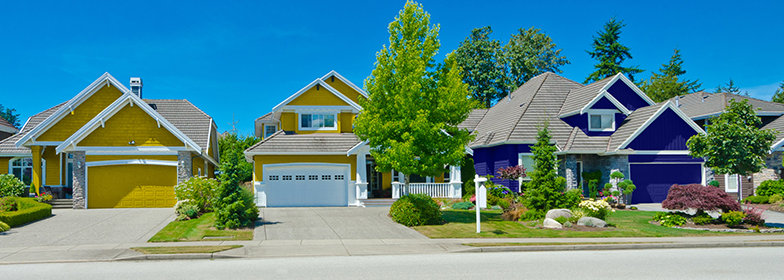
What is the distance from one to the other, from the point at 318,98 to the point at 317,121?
128 centimetres

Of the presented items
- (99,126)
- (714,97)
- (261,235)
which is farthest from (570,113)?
(99,126)

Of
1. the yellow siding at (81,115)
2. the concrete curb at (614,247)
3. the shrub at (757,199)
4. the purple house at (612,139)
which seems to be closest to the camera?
the concrete curb at (614,247)

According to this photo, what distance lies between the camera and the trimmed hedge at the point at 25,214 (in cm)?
1700

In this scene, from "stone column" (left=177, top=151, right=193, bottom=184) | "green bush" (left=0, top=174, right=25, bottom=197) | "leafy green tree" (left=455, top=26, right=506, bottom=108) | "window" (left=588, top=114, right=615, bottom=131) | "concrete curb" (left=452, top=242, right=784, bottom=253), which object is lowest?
"concrete curb" (left=452, top=242, right=784, bottom=253)

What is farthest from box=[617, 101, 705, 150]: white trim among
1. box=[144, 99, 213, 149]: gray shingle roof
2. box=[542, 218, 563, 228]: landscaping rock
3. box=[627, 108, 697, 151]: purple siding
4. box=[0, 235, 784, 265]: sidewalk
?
box=[144, 99, 213, 149]: gray shingle roof

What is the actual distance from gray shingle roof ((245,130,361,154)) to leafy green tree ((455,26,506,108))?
24.0m

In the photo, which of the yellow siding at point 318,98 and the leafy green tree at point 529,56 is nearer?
the yellow siding at point 318,98

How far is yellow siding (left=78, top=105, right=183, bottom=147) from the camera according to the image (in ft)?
80.0

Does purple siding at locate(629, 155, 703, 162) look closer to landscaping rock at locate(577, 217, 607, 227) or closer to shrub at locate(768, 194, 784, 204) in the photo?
shrub at locate(768, 194, 784, 204)

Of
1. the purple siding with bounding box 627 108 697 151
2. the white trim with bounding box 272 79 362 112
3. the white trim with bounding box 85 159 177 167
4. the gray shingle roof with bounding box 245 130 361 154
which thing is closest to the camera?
the white trim with bounding box 85 159 177 167

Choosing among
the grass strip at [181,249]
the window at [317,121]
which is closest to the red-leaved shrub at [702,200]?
the grass strip at [181,249]

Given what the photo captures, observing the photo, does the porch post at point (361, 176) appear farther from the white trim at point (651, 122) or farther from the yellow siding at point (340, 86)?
the white trim at point (651, 122)

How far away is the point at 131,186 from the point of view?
24547mm

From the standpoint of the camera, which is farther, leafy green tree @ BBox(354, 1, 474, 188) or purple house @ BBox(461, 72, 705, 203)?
purple house @ BBox(461, 72, 705, 203)
